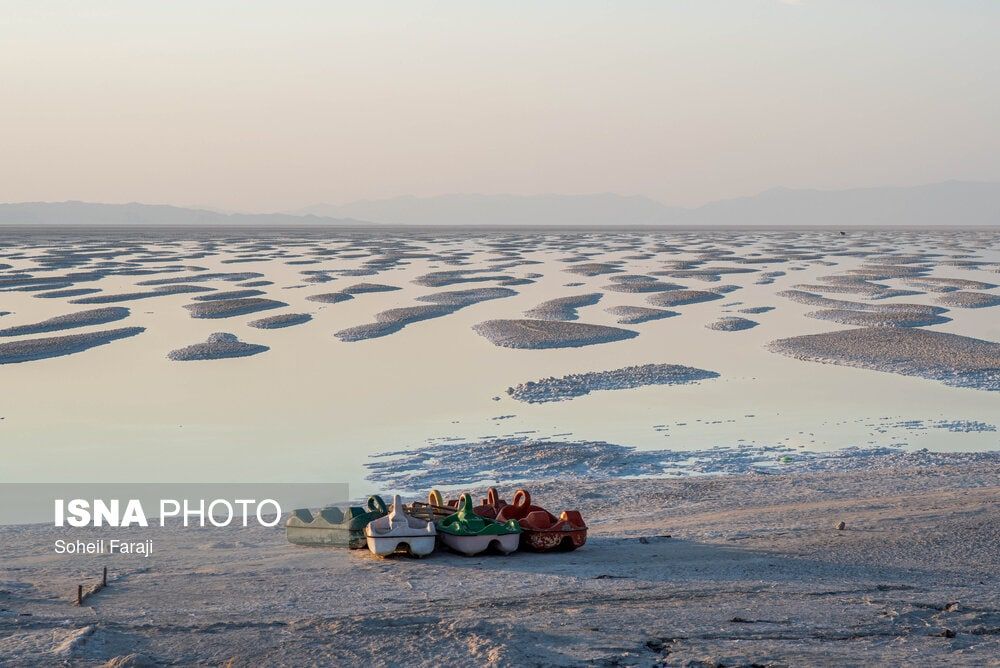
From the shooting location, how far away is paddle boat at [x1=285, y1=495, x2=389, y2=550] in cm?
799

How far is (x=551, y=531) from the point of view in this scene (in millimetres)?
7789

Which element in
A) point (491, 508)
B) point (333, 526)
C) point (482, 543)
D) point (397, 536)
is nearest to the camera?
point (397, 536)

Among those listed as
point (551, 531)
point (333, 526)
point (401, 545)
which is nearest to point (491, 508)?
point (551, 531)

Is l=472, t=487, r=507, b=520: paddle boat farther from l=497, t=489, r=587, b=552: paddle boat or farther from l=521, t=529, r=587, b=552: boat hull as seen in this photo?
l=521, t=529, r=587, b=552: boat hull

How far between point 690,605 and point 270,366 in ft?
41.9

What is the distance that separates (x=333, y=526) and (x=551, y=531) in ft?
5.32

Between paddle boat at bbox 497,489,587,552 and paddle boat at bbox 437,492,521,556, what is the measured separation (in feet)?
0.35

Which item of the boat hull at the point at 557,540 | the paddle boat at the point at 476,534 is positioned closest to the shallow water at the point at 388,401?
the paddle boat at the point at 476,534

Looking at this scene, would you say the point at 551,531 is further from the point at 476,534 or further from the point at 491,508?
the point at 491,508

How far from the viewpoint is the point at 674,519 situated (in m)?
8.83

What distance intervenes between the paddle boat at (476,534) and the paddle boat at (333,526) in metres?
0.57

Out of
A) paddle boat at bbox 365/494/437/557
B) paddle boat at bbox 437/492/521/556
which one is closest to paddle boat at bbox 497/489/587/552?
paddle boat at bbox 437/492/521/556

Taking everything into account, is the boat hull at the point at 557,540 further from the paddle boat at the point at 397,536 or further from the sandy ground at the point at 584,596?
the paddle boat at the point at 397,536

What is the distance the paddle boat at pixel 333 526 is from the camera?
314 inches
